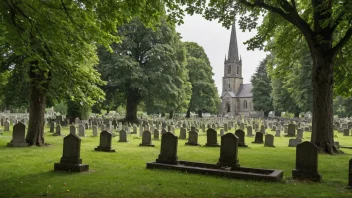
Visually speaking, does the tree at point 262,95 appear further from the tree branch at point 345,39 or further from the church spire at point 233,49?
the tree branch at point 345,39

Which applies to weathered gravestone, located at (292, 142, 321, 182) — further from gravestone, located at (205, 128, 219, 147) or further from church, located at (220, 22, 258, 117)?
church, located at (220, 22, 258, 117)

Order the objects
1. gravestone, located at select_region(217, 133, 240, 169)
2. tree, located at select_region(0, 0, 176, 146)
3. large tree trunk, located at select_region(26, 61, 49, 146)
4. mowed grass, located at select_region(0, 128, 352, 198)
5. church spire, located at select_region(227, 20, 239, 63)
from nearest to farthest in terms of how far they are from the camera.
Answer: tree, located at select_region(0, 0, 176, 146)
mowed grass, located at select_region(0, 128, 352, 198)
gravestone, located at select_region(217, 133, 240, 169)
large tree trunk, located at select_region(26, 61, 49, 146)
church spire, located at select_region(227, 20, 239, 63)

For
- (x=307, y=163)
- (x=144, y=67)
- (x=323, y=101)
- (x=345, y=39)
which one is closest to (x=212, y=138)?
(x=323, y=101)

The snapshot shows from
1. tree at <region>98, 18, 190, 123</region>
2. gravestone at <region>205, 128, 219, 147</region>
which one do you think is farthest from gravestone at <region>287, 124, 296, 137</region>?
tree at <region>98, 18, 190, 123</region>

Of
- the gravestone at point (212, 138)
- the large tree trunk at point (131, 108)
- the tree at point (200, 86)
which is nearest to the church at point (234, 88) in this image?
the tree at point (200, 86)

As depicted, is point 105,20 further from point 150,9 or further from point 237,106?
point 237,106

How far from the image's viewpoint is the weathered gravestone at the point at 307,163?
891 cm

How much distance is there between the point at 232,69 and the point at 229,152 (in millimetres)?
88159

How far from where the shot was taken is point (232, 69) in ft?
316

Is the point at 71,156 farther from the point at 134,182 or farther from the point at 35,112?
the point at 35,112

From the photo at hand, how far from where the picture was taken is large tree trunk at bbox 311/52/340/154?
Result: 13812 mm

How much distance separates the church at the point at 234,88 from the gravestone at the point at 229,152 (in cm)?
8305

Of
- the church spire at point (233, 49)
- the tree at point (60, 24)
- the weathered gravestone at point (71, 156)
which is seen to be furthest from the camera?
the church spire at point (233, 49)

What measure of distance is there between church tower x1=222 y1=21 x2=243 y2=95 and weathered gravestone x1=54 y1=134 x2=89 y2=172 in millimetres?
87744
